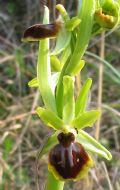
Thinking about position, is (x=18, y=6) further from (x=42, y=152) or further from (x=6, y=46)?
(x=42, y=152)

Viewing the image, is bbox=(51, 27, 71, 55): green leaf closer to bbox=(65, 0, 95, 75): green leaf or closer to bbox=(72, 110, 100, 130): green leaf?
bbox=(65, 0, 95, 75): green leaf

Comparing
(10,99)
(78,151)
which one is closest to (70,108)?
(78,151)

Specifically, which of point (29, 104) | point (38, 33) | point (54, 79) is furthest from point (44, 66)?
point (29, 104)

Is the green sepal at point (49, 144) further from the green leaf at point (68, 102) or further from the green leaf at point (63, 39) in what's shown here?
the green leaf at point (63, 39)

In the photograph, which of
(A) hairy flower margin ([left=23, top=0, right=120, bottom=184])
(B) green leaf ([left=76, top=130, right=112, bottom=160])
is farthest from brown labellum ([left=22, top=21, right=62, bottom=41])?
(B) green leaf ([left=76, top=130, right=112, bottom=160])

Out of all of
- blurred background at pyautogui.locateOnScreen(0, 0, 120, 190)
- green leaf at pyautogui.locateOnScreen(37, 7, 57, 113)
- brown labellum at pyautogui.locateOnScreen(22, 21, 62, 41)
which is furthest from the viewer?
blurred background at pyautogui.locateOnScreen(0, 0, 120, 190)

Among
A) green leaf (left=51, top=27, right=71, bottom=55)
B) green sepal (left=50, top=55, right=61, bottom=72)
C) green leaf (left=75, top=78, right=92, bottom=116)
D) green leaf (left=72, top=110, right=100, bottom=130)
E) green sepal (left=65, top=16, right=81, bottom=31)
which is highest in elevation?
green sepal (left=65, top=16, right=81, bottom=31)

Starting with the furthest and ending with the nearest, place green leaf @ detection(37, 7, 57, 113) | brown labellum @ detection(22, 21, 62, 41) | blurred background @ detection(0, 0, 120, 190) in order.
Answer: blurred background @ detection(0, 0, 120, 190)
green leaf @ detection(37, 7, 57, 113)
brown labellum @ detection(22, 21, 62, 41)
